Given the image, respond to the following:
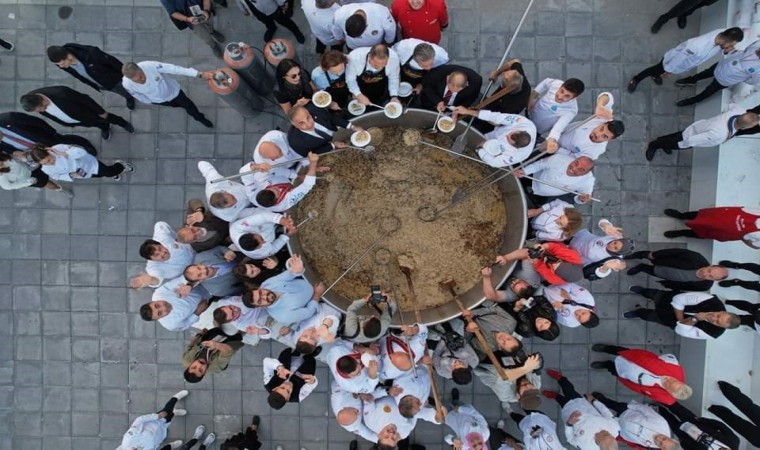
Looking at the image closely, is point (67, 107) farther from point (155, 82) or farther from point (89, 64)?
point (155, 82)

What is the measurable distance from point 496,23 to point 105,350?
6.29 meters

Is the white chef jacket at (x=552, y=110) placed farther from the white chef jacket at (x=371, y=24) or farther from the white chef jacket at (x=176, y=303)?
the white chef jacket at (x=176, y=303)

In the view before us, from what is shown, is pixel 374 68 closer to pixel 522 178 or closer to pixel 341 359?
pixel 522 178

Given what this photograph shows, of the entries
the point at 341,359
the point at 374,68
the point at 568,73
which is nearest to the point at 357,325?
the point at 341,359

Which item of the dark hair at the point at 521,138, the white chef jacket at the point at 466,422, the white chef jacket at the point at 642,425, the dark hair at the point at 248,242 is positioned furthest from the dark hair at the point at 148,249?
the white chef jacket at the point at 642,425

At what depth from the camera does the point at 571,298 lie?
4.84m

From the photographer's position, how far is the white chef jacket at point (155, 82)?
15.9 feet

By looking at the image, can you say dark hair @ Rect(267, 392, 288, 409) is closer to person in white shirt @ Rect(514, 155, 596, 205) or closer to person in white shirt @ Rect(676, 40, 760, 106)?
person in white shirt @ Rect(514, 155, 596, 205)

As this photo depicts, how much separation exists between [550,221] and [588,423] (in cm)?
208

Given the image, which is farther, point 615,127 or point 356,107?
point 356,107

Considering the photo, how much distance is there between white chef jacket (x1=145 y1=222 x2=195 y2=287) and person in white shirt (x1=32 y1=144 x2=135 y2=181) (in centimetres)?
134

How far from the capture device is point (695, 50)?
515 cm

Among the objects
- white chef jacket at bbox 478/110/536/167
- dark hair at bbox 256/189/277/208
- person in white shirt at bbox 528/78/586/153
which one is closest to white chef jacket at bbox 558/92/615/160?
person in white shirt at bbox 528/78/586/153

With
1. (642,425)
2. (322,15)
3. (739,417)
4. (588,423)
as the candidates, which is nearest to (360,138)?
(322,15)
